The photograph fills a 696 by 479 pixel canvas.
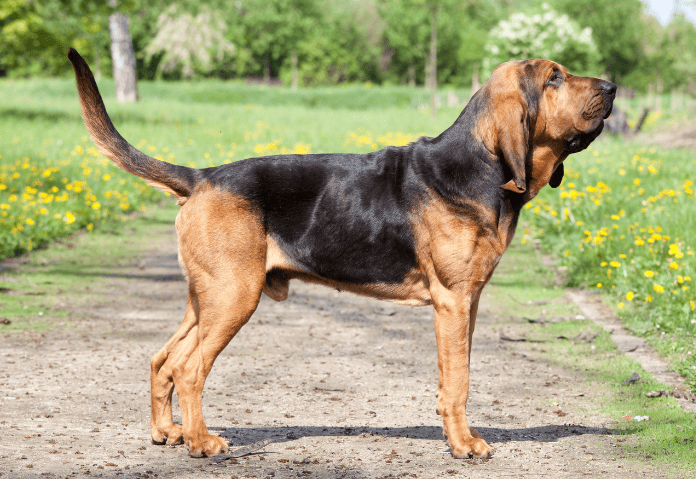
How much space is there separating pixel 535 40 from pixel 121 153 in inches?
1228

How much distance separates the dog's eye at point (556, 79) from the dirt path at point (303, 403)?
1870mm

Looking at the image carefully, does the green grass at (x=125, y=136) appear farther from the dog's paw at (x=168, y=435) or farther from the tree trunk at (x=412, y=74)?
the tree trunk at (x=412, y=74)

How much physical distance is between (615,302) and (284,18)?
66.5 meters

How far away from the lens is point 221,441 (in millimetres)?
3475

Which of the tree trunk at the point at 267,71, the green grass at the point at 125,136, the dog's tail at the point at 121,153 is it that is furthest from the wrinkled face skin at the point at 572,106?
the tree trunk at the point at 267,71

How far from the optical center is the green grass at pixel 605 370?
355 centimetres

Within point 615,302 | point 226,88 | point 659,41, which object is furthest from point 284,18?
point 615,302

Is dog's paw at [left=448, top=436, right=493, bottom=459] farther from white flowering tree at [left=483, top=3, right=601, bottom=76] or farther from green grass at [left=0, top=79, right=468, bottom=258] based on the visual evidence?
white flowering tree at [left=483, top=3, right=601, bottom=76]

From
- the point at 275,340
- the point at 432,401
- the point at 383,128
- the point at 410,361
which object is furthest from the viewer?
the point at 383,128

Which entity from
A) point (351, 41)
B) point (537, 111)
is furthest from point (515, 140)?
point (351, 41)

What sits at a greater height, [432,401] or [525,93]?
[525,93]

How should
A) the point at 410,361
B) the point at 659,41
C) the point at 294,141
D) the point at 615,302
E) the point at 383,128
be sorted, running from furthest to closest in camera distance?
the point at 659,41 → the point at 383,128 → the point at 294,141 → the point at 615,302 → the point at 410,361

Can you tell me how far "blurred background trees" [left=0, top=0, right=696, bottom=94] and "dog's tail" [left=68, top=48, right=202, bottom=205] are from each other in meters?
52.1

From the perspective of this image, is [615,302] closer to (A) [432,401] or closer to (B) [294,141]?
(A) [432,401]
